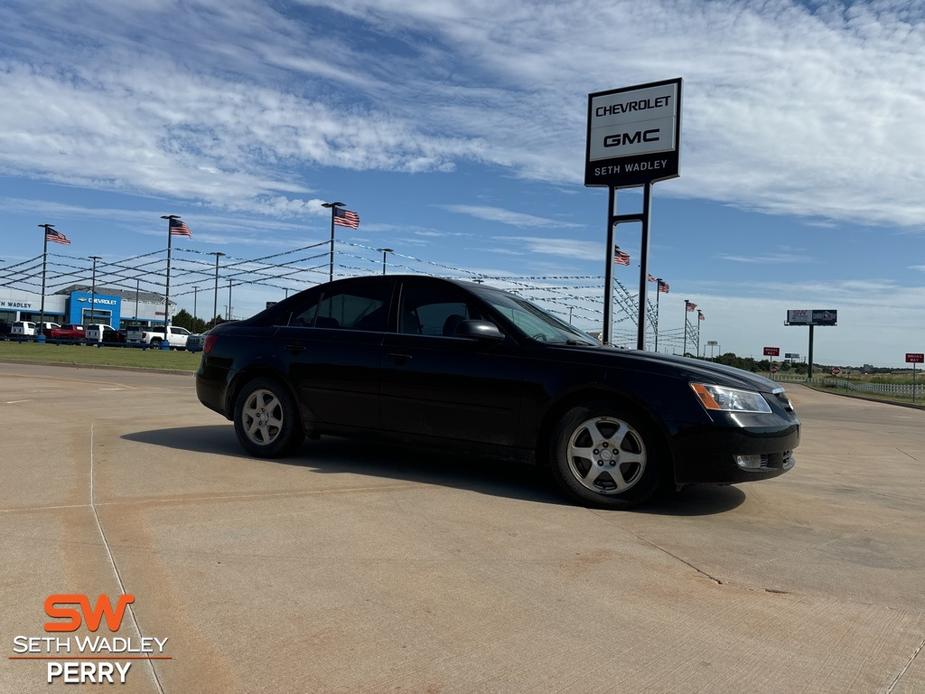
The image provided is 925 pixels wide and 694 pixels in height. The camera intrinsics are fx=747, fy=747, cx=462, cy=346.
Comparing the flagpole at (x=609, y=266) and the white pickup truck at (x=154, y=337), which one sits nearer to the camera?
the flagpole at (x=609, y=266)

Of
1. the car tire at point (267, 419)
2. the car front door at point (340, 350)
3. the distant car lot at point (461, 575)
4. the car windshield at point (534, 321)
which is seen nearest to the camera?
the distant car lot at point (461, 575)

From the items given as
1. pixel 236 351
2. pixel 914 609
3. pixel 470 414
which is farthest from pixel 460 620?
pixel 236 351

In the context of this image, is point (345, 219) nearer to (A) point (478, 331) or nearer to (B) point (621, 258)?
(B) point (621, 258)

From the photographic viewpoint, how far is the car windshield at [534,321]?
549 centimetres

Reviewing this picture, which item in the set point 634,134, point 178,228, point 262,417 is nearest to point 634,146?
point 634,134

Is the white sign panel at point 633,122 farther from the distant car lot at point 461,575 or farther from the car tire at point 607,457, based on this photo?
the car tire at point 607,457

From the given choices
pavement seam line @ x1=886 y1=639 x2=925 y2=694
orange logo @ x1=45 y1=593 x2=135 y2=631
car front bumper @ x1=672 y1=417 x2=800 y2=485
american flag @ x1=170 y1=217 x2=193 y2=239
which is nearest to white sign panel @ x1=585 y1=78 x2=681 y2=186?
car front bumper @ x1=672 y1=417 x2=800 y2=485

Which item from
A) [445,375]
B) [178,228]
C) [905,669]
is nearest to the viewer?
[905,669]

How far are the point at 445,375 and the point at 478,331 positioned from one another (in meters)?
0.49

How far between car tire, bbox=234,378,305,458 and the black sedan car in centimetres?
1

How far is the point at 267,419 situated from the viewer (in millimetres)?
6316

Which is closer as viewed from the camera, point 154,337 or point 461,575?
point 461,575

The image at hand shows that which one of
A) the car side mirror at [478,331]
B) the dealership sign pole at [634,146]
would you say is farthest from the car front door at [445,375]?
the dealership sign pole at [634,146]

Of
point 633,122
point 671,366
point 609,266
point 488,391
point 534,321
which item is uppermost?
point 633,122
